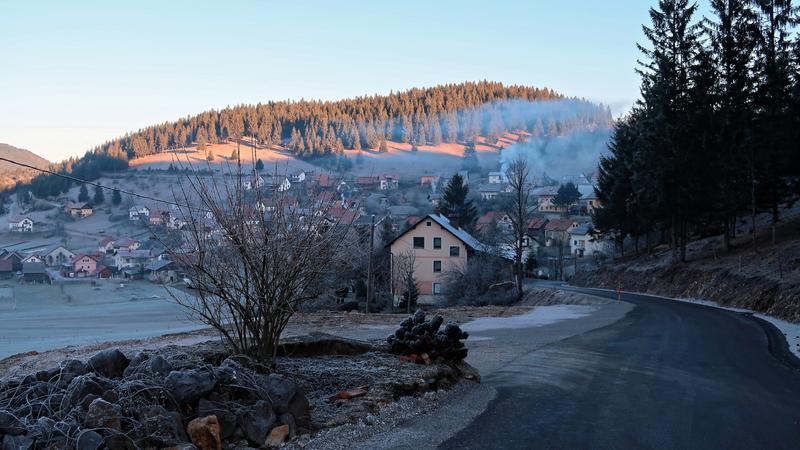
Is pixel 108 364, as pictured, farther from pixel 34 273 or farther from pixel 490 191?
pixel 490 191

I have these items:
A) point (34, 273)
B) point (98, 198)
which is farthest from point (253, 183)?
point (98, 198)

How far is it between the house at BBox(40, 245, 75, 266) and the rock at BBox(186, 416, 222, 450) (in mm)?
82897

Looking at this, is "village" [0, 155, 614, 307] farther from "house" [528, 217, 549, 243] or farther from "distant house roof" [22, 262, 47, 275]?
"house" [528, 217, 549, 243]

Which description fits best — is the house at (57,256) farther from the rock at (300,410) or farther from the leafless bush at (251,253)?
the rock at (300,410)

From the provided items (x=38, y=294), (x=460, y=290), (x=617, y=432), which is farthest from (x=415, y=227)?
(x=617, y=432)

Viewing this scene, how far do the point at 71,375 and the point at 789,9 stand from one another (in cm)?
3965

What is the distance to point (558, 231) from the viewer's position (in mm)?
105250

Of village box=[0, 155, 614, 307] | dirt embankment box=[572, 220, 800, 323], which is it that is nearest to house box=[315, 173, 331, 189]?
village box=[0, 155, 614, 307]

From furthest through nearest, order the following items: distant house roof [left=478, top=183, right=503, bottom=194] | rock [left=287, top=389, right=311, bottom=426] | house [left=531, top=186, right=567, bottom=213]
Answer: distant house roof [left=478, top=183, right=503, bottom=194], house [left=531, top=186, right=567, bottom=213], rock [left=287, top=389, right=311, bottom=426]

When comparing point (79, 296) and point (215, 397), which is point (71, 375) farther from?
point (79, 296)

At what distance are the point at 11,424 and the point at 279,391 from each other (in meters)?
2.59

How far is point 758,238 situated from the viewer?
40625 millimetres

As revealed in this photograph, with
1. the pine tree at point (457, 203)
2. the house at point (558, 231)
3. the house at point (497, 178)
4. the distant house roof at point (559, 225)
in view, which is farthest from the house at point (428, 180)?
the pine tree at point (457, 203)

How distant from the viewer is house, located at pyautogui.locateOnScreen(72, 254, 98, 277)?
78562mm
